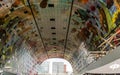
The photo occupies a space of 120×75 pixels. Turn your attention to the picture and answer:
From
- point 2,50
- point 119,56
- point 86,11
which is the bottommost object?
point 119,56

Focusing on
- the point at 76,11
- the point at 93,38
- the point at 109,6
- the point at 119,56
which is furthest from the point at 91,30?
the point at 119,56

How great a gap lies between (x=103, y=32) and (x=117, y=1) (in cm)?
477

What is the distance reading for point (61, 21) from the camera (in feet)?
78.4

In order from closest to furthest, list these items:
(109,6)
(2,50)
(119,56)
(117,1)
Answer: (119,56) < (117,1) < (109,6) < (2,50)

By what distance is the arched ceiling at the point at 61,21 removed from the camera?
57.7ft

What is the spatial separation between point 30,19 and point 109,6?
8162 millimetres

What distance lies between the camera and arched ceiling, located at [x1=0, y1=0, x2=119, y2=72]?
17.6m

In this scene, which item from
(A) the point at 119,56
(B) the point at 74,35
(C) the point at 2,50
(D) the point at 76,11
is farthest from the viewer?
(B) the point at 74,35

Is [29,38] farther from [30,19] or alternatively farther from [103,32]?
[103,32]

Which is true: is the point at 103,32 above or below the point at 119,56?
above

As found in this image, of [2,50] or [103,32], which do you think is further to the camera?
[2,50]

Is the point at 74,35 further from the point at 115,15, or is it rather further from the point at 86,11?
the point at 115,15

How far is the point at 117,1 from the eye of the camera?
15.1 metres

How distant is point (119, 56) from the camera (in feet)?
41.4
